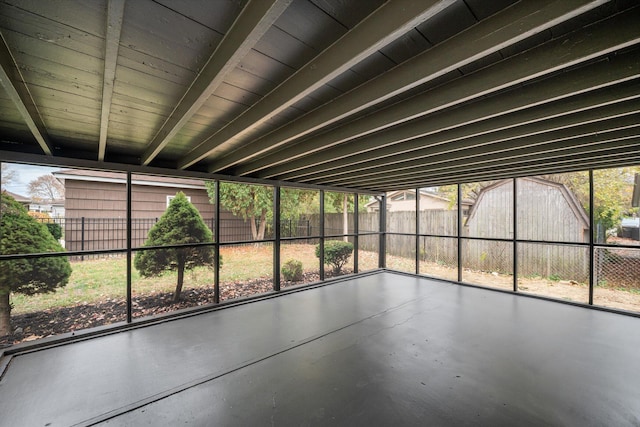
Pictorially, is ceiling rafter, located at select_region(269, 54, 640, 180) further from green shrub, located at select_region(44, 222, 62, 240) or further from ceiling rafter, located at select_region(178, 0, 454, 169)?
green shrub, located at select_region(44, 222, 62, 240)

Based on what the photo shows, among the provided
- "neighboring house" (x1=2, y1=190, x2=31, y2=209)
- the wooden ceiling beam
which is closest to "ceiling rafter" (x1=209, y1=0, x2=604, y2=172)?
the wooden ceiling beam

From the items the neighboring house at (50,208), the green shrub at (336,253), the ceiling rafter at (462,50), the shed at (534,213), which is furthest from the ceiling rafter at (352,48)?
the shed at (534,213)

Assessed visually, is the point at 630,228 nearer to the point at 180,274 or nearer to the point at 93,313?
the point at 180,274

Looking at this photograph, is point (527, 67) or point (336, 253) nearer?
point (527, 67)

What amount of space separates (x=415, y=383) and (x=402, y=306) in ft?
7.13

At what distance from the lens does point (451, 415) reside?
1986 mm

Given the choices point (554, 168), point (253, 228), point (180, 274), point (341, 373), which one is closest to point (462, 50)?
point (341, 373)

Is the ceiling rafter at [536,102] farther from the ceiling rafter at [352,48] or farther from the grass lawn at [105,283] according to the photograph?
the grass lawn at [105,283]

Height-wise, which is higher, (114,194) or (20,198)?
(114,194)

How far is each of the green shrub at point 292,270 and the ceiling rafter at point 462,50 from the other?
4783 mm

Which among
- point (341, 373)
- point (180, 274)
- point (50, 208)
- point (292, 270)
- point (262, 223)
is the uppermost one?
point (50, 208)

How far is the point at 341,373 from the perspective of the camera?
8.24ft

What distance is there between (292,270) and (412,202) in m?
7.47

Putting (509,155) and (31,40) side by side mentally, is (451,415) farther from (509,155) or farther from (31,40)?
(31,40)
